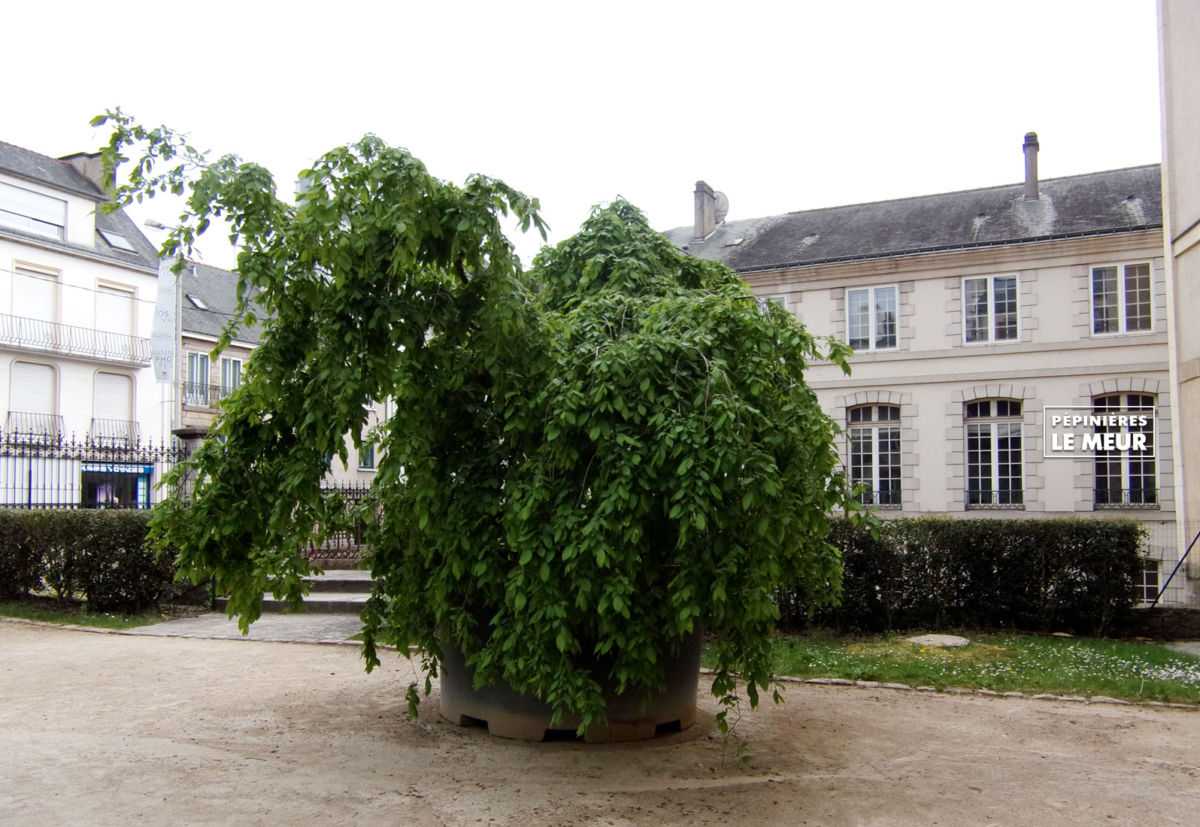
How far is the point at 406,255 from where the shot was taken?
194 inches

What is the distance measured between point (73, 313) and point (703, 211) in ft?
61.8

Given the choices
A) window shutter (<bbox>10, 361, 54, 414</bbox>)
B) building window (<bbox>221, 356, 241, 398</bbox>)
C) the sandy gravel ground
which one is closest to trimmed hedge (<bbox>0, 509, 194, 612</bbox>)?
the sandy gravel ground

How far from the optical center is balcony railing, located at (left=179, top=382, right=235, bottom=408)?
31.3 m

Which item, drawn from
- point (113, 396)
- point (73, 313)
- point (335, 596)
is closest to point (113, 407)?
point (113, 396)

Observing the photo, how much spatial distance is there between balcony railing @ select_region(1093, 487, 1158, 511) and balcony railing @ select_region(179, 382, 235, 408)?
82.5 ft

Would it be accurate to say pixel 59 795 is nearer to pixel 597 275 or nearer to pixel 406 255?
pixel 406 255

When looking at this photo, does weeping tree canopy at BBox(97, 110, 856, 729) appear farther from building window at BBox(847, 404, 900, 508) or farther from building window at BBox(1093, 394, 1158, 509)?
building window at BBox(847, 404, 900, 508)

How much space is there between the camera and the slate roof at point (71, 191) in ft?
88.2

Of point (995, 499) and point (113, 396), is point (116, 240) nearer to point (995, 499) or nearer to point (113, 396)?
point (113, 396)

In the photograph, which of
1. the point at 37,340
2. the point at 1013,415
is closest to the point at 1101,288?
the point at 1013,415

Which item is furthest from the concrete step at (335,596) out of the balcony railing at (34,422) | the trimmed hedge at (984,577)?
the balcony railing at (34,422)

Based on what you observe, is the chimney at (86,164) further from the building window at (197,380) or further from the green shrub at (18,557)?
the green shrub at (18,557)

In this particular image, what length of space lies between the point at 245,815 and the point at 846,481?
3.79 metres

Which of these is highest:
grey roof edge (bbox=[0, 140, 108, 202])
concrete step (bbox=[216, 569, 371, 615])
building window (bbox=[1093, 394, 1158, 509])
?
grey roof edge (bbox=[0, 140, 108, 202])
